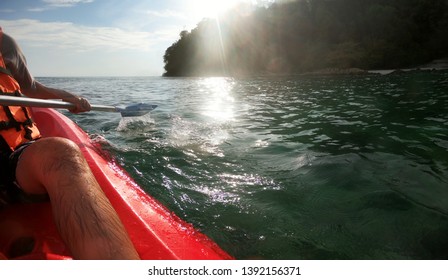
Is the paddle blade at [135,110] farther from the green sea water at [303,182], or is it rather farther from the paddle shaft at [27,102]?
the paddle shaft at [27,102]

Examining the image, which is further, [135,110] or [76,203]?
[135,110]

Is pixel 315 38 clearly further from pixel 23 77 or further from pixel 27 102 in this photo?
pixel 27 102

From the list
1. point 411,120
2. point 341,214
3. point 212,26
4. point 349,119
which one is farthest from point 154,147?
point 212,26

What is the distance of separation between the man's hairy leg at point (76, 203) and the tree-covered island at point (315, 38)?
44.6m

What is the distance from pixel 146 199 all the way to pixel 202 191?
86 cm

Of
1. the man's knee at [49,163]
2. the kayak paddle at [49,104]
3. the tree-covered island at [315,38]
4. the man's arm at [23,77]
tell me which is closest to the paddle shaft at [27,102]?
the kayak paddle at [49,104]

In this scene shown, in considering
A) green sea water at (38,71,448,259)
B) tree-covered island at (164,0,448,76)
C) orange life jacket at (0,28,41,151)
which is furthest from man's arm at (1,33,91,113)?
tree-covered island at (164,0,448,76)

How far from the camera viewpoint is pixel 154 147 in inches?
190

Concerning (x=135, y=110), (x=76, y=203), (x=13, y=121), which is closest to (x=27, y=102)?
(x=13, y=121)

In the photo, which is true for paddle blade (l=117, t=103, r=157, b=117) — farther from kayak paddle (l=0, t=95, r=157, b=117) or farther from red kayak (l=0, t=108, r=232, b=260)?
red kayak (l=0, t=108, r=232, b=260)

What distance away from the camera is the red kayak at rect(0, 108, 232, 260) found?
5.85ft

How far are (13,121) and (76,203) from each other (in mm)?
1118

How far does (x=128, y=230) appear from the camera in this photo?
1895 millimetres
